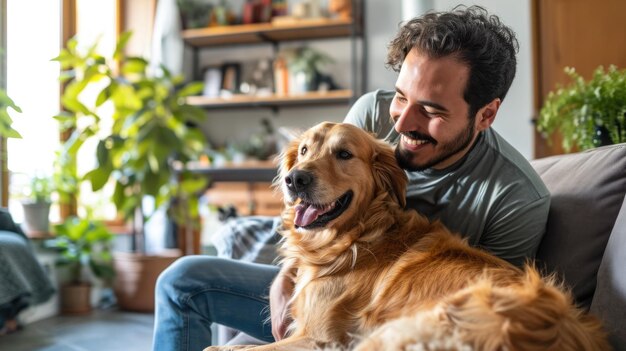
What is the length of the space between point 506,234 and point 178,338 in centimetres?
92

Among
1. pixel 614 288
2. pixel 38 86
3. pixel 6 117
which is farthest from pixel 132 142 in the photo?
pixel 614 288

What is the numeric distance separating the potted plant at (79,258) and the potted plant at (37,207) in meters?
0.12

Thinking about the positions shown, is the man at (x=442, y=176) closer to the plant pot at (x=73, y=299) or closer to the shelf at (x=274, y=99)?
the plant pot at (x=73, y=299)

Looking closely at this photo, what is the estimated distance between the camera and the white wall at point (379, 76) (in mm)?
4156

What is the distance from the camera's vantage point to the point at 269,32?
4.66 m

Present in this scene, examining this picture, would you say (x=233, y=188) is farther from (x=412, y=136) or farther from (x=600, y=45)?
(x=412, y=136)

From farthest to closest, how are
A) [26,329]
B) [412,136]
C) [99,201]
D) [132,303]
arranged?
1. [99,201]
2. [132,303]
3. [26,329]
4. [412,136]

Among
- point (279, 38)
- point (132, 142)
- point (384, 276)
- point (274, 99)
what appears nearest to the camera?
point (384, 276)

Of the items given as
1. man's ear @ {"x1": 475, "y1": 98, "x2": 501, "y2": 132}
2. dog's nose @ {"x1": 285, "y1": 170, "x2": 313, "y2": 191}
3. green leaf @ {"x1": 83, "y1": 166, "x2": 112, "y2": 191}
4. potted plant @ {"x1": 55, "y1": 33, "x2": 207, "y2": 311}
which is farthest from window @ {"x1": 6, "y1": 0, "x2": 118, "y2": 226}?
man's ear @ {"x1": 475, "y1": 98, "x2": 501, "y2": 132}

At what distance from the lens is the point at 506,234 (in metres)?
1.48

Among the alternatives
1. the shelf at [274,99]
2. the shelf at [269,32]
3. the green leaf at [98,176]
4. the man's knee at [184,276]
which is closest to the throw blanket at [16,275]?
the green leaf at [98,176]

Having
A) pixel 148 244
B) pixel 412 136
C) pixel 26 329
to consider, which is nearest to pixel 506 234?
pixel 412 136

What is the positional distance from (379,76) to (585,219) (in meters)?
3.33

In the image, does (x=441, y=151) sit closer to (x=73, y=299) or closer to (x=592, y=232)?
(x=592, y=232)
